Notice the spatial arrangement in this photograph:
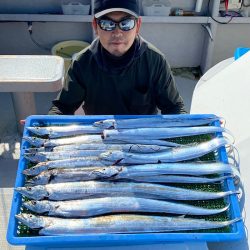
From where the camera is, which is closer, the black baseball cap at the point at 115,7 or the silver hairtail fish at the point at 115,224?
the silver hairtail fish at the point at 115,224

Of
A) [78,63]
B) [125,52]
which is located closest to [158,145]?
[125,52]

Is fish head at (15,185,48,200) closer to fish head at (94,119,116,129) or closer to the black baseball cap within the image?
fish head at (94,119,116,129)

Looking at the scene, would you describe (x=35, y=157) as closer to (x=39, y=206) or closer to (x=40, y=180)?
(x=40, y=180)

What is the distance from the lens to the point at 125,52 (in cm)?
250

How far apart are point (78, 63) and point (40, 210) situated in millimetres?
1292

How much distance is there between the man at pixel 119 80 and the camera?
252 cm

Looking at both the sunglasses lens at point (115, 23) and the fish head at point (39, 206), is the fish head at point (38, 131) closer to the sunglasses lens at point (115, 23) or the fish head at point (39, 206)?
the fish head at point (39, 206)

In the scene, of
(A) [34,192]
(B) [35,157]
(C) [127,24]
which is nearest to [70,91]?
(C) [127,24]

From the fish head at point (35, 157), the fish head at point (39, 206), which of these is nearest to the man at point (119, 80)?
the fish head at point (35, 157)

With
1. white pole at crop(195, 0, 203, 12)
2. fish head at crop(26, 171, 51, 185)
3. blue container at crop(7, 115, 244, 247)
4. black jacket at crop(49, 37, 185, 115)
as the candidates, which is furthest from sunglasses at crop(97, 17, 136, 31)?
white pole at crop(195, 0, 203, 12)

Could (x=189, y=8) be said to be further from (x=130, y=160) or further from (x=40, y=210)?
(x=40, y=210)

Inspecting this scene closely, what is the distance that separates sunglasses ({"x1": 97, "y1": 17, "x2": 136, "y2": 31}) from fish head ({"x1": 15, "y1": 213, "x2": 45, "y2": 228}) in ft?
4.03

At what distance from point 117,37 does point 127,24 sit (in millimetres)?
112

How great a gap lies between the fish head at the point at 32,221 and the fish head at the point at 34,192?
0.11m
